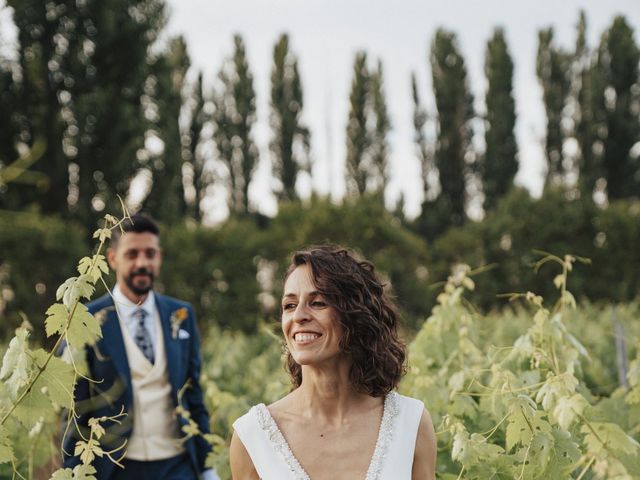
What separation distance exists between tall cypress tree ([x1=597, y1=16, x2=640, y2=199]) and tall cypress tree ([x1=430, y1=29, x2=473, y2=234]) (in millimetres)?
5445

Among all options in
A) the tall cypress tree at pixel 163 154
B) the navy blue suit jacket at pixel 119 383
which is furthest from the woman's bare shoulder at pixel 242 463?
the tall cypress tree at pixel 163 154

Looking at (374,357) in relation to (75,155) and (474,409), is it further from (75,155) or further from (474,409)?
(75,155)

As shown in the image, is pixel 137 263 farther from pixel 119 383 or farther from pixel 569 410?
pixel 569 410

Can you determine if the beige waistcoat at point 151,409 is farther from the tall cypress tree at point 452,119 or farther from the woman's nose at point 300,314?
the tall cypress tree at point 452,119

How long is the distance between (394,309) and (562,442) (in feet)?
2.01

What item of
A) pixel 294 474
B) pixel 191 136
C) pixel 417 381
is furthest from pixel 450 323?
pixel 191 136

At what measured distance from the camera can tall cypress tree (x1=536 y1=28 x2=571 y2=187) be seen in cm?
3278

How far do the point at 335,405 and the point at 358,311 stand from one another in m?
0.28

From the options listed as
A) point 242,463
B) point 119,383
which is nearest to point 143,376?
point 119,383

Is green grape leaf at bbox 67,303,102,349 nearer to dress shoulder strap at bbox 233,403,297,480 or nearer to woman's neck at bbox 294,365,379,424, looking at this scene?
dress shoulder strap at bbox 233,403,297,480

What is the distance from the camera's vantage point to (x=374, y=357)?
90.7 inches

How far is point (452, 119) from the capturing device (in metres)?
33.4

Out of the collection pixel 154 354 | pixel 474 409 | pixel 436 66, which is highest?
pixel 436 66

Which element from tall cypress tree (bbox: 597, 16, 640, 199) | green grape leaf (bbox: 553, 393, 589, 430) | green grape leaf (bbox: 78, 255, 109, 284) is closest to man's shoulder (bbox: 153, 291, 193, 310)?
green grape leaf (bbox: 78, 255, 109, 284)
